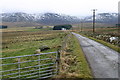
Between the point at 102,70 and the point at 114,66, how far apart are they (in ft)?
5.51

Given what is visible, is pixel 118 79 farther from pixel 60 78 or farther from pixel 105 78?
pixel 60 78

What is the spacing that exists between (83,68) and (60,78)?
2.70 metres

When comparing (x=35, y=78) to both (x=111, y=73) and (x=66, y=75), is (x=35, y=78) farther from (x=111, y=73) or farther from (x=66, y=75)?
(x=111, y=73)

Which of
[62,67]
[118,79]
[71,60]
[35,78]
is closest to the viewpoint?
[118,79]

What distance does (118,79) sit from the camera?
9555 mm

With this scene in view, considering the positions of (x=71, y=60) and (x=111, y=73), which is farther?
(x=71, y=60)

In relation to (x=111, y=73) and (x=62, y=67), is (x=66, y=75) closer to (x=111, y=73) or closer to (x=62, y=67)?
(x=62, y=67)

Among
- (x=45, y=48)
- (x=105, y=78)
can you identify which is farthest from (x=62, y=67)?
(x=45, y=48)

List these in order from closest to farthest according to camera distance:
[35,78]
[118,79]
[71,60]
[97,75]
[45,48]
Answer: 1. [118,79]
2. [97,75]
3. [35,78]
4. [71,60]
5. [45,48]

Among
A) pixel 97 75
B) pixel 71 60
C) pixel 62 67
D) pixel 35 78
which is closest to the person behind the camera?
pixel 97 75

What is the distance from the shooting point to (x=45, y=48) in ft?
86.6

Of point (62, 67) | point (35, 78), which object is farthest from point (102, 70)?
point (35, 78)

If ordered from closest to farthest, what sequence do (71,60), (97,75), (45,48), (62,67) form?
(97,75) → (62,67) → (71,60) → (45,48)

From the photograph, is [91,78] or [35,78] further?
[35,78]
